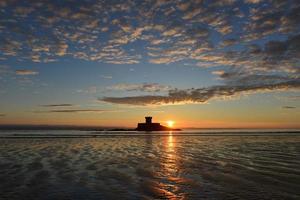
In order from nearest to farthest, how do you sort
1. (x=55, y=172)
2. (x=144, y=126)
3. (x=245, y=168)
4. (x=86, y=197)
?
1. (x=86, y=197)
2. (x=55, y=172)
3. (x=245, y=168)
4. (x=144, y=126)

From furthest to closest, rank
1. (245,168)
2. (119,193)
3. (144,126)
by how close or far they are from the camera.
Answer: (144,126) < (245,168) < (119,193)

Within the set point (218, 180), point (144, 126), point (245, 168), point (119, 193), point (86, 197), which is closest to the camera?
point (86, 197)

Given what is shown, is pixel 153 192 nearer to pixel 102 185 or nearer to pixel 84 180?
pixel 102 185

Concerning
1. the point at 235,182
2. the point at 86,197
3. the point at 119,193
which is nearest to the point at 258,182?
the point at 235,182

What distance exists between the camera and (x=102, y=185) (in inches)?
529

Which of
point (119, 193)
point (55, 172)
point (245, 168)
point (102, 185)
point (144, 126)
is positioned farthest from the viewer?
point (144, 126)

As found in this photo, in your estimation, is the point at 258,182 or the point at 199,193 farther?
the point at 258,182

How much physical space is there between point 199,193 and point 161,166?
802 cm

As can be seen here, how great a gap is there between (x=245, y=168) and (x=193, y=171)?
3415 millimetres

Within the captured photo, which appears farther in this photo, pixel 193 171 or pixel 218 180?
pixel 193 171

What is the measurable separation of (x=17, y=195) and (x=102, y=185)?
343cm

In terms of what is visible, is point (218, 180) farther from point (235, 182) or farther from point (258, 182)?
point (258, 182)

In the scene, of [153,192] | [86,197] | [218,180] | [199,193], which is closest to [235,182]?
[218,180]

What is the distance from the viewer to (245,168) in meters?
18.6
